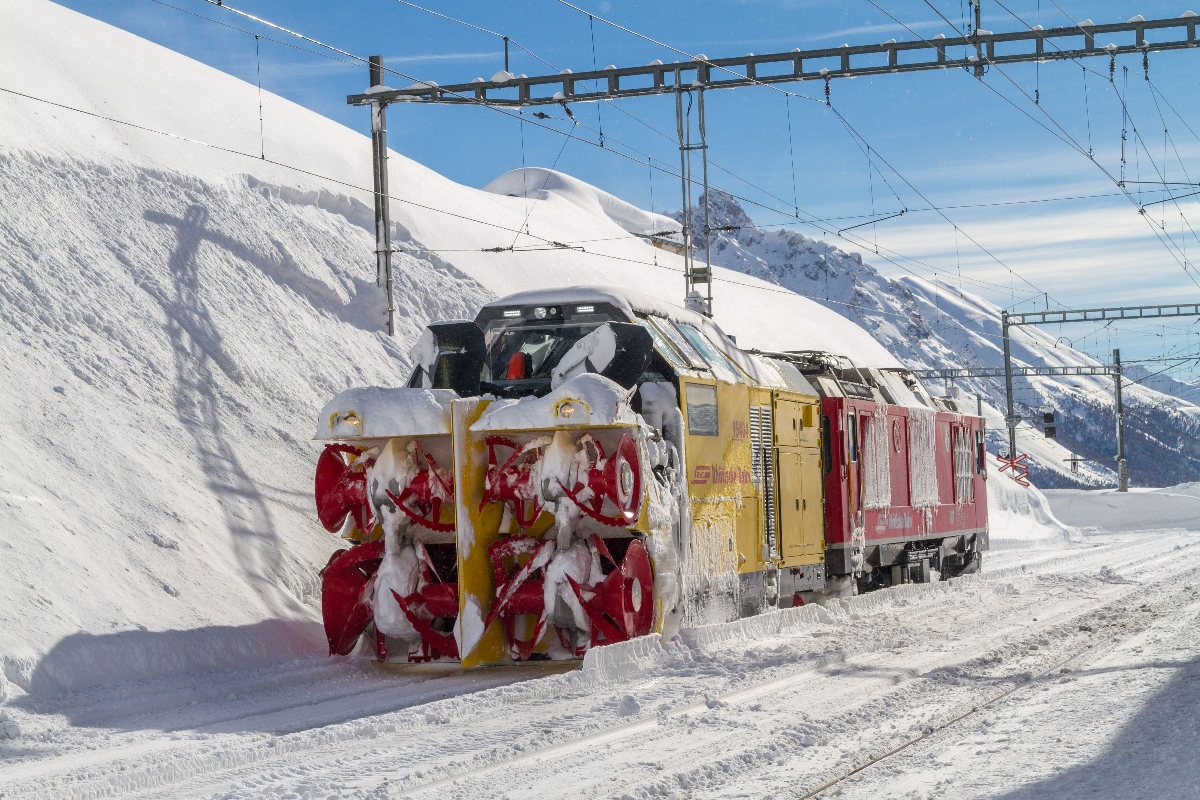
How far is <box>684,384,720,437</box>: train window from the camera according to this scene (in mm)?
11422

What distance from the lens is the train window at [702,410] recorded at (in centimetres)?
1142

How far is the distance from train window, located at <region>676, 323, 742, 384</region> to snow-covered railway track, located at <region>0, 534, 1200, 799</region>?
2.50m

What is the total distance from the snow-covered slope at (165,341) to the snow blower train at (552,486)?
2.09m

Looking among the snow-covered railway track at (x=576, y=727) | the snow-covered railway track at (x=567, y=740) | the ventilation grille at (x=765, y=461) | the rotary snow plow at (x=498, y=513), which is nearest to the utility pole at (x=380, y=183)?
the ventilation grille at (x=765, y=461)

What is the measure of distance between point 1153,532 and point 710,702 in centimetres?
3502

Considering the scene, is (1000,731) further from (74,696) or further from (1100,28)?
(1100,28)

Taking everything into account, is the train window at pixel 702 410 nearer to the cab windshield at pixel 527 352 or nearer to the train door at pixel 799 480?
the cab windshield at pixel 527 352

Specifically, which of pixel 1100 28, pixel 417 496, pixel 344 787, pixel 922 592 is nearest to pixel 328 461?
pixel 417 496

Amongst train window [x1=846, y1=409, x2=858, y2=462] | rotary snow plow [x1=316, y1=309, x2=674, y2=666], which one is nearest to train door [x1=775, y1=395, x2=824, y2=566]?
train window [x1=846, y1=409, x2=858, y2=462]

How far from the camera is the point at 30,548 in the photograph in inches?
443

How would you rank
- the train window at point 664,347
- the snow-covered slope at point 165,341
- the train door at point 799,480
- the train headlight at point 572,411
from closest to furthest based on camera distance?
1. the train headlight at point 572,411
2. the train window at point 664,347
3. the snow-covered slope at point 165,341
4. the train door at point 799,480

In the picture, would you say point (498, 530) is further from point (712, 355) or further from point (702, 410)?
point (712, 355)

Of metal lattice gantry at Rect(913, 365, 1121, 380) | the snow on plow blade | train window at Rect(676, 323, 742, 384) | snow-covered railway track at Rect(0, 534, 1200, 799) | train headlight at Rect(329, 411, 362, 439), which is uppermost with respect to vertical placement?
metal lattice gantry at Rect(913, 365, 1121, 380)

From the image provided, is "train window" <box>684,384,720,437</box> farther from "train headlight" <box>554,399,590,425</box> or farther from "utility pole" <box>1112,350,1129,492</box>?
"utility pole" <box>1112,350,1129,492</box>
